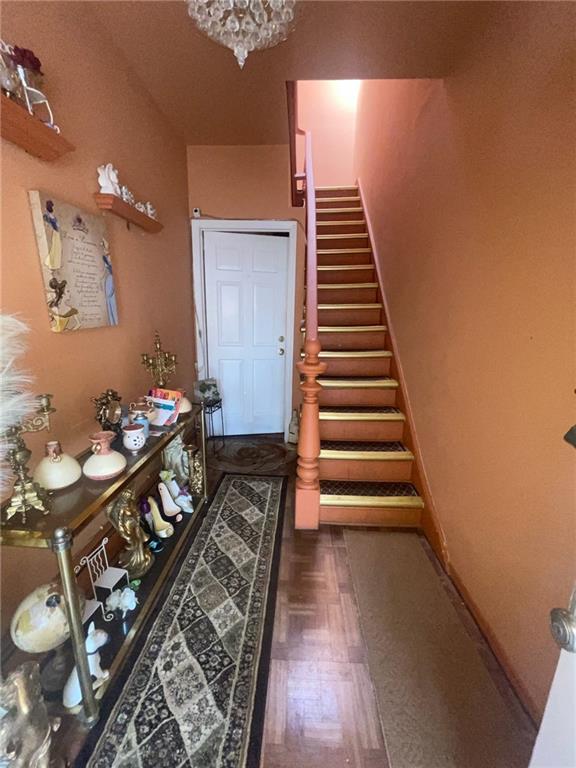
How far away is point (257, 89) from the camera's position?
73.6 inches

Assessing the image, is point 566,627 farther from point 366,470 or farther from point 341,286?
point 341,286

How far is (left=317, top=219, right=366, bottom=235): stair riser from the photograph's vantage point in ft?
11.0

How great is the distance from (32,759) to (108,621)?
0.46 metres

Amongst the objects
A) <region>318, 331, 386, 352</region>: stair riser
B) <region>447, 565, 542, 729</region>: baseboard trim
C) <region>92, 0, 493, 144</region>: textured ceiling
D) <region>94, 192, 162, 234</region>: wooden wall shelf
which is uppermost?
<region>92, 0, 493, 144</region>: textured ceiling

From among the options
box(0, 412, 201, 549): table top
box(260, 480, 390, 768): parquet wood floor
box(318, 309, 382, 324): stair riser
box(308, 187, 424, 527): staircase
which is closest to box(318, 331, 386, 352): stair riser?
box(308, 187, 424, 527): staircase

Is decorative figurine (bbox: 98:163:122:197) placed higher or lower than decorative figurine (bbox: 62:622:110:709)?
higher

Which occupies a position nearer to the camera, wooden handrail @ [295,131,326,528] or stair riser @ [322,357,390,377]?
wooden handrail @ [295,131,326,528]

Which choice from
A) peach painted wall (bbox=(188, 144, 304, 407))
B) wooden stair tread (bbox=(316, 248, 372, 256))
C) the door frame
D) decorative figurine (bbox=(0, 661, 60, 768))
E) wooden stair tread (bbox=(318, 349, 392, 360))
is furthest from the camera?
wooden stair tread (bbox=(316, 248, 372, 256))

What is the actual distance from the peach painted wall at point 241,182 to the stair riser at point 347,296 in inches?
27.2

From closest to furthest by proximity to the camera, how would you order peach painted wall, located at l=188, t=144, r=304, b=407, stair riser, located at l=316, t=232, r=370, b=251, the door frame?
peach painted wall, located at l=188, t=144, r=304, b=407
the door frame
stair riser, located at l=316, t=232, r=370, b=251

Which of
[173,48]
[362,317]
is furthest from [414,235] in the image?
[173,48]

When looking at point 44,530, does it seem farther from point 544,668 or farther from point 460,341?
point 460,341

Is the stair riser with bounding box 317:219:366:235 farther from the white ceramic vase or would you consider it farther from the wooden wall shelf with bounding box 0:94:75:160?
the white ceramic vase

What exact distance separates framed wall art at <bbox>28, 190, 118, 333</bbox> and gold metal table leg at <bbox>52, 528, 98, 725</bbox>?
31.1 inches
